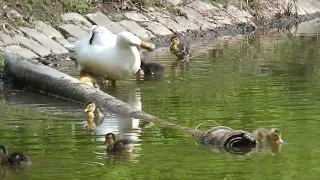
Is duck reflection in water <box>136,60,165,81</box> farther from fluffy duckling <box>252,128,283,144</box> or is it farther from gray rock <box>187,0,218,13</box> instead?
gray rock <box>187,0,218,13</box>

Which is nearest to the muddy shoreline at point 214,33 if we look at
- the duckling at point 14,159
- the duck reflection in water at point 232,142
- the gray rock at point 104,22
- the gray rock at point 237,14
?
the gray rock at point 237,14

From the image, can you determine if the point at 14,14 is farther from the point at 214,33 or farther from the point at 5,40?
the point at 214,33

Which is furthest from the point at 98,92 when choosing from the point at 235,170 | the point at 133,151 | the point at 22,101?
the point at 235,170

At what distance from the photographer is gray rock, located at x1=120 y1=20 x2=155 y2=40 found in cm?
2011

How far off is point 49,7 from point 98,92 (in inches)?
291

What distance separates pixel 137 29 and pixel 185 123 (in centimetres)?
963

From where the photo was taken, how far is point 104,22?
20.0 metres

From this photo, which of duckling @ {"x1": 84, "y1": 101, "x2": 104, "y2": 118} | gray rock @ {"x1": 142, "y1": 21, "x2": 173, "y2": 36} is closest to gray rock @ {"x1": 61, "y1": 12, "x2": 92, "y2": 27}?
gray rock @ {"x1": 142, "y1": 21, "x2": 173, "y2": 36}

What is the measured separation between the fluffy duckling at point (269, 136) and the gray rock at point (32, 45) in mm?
7649

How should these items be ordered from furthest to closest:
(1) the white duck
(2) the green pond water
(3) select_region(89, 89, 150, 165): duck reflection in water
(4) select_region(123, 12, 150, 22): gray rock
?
(4) select_region(123, 12, 150, 22): gray rock < (1) the white duck < (3) select_region(89, 89, 150, 165): duck reflection in water < (2) the green pond water

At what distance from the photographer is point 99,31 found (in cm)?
1405

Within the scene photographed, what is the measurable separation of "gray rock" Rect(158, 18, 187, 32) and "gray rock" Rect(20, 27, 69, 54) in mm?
4481

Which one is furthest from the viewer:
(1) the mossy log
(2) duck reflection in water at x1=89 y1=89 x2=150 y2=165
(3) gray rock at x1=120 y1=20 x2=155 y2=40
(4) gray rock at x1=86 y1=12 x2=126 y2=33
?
(3) gray rock at x1=120 y1=20 x2=155 y2=40

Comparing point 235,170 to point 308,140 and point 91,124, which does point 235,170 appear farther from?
point 91,124
